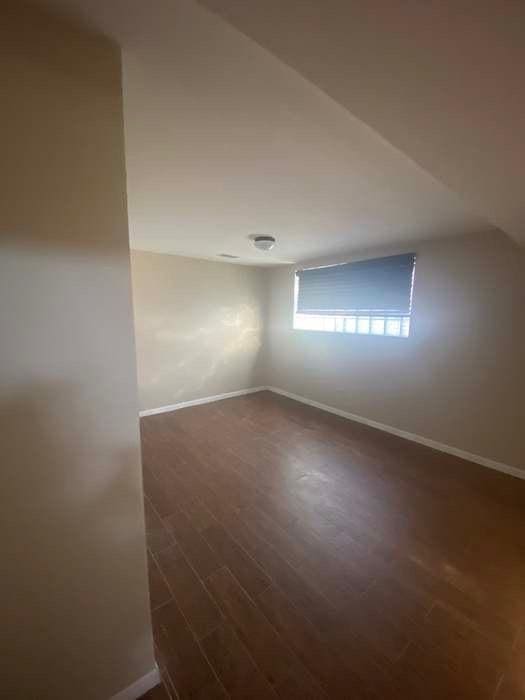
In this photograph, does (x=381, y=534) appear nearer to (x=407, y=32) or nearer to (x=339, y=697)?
(x=339, y=697)

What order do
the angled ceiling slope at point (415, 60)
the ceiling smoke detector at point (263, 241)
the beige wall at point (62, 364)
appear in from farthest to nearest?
the ceiling smoke detector at point (263, 241)
the beige wall at point (62, 364)
the angled ceiling slope at point (415, 60)

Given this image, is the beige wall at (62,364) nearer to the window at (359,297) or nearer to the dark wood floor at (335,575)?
the dark wood floor at (335,575)

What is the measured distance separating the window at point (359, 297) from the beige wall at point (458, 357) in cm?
12

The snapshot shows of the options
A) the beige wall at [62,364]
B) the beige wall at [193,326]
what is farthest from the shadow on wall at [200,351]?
the beige wall at [62,364]

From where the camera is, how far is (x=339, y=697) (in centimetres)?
96

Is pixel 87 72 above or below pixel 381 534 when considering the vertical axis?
above

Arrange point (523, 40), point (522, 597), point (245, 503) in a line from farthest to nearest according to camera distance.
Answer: point (245, 503) < point (522, 597) < point (523, 40)

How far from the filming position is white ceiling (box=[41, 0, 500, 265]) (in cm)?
71

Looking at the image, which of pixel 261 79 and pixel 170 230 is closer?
pixel 261 79

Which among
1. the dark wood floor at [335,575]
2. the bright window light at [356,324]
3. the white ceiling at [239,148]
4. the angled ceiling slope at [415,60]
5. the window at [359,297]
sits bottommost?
the dark wood floor at [335,575]

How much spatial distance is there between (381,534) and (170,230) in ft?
9.74

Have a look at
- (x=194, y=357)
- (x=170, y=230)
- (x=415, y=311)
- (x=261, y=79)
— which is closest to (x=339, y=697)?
(x=261, y=79)

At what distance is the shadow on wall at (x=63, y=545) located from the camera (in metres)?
0.69

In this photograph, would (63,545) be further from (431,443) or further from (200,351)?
(200,351)
